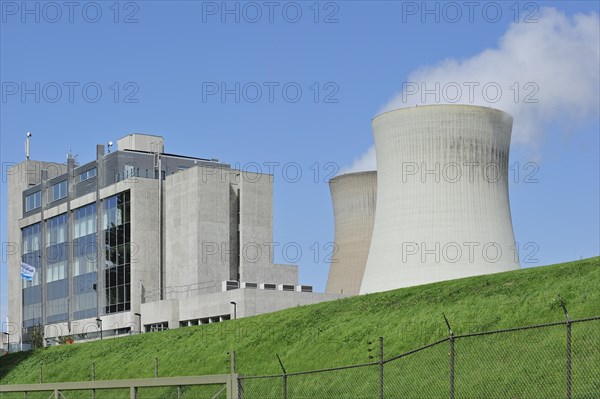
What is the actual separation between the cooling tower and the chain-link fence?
32937 millimetres

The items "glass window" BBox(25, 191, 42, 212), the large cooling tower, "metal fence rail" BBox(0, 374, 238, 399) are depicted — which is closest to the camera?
"metal fence rail" BBox(0, 374, 238, 399)

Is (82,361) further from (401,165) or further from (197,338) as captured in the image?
(401,165)

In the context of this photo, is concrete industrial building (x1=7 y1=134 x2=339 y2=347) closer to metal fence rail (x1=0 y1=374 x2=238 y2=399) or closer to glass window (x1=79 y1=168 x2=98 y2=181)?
glass window (x1=79 y1=168 x2=98 y2=181)

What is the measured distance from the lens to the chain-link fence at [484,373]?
80.0 ft

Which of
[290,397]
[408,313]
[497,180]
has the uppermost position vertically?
[497,180]

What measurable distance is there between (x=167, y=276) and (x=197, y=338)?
2706 cm

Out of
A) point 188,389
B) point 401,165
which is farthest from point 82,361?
point 188,389

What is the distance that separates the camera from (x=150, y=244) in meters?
74.6

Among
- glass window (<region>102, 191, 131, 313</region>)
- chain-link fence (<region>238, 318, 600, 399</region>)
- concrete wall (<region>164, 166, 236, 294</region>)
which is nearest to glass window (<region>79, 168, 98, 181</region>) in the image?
glass window (<region>102, 191, 131, 313</region>)

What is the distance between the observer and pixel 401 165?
4962 centimetres

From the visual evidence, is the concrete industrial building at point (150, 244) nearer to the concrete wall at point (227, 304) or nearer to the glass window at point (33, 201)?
the concrete wall at point (227, 304)

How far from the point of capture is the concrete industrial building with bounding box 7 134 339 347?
71688 mm

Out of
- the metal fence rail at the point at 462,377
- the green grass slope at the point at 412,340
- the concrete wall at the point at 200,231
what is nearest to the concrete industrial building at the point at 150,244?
the concrete wall at the point at 200,231

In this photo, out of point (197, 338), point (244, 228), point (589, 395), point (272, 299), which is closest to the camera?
point (589, 395)
